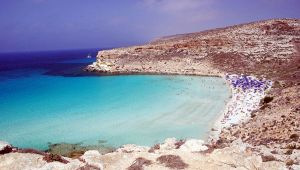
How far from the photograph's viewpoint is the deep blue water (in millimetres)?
30844

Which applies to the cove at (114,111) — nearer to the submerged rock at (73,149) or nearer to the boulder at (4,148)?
the submerged rock at (73,149)

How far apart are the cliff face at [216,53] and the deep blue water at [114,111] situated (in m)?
10.8

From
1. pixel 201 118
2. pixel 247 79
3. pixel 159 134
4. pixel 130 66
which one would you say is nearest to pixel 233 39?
pixel 130 66

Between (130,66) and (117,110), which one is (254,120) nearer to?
(117,110)

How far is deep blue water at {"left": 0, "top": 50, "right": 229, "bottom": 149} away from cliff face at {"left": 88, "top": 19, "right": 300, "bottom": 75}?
10.8m

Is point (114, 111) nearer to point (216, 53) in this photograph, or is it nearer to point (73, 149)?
point (73, 149)

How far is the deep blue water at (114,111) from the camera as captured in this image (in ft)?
101

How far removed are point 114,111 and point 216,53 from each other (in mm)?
44732

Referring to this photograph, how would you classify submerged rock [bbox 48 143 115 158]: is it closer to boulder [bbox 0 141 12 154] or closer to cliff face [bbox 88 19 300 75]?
boulder [bbox 0 141 12 154]

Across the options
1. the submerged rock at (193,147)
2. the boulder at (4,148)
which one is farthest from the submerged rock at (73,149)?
the submerged rock at (193,147)

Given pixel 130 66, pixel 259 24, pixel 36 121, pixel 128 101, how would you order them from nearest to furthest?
pixel 36 121 < pixel 128 101 < pixel 130 66 < pixel 259 24

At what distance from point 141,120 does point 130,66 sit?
158ft

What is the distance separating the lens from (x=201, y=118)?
34.3 metres

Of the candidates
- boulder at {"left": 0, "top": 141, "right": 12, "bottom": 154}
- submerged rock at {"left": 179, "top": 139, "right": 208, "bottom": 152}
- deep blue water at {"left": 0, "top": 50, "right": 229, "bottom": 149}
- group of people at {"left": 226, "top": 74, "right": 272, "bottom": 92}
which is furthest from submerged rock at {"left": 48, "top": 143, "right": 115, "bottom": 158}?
group of people at {"left": 226, "top": 74, "right": 272, "bottom": 92}
